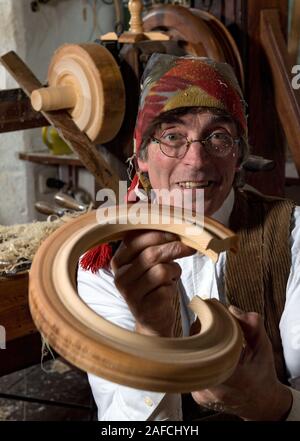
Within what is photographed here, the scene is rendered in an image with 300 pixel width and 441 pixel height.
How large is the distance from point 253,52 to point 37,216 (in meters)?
1.68

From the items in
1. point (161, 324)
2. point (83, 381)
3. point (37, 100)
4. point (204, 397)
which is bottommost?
point (83, 381)

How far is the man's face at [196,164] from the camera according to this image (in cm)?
118

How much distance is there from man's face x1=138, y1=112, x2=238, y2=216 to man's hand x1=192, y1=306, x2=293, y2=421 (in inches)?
13.5

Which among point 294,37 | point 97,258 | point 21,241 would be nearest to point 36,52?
point 294,37

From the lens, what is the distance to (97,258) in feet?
4.00

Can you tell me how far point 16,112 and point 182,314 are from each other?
40.1 inches

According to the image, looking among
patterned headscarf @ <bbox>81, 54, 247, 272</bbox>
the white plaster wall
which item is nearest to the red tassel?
patterned headscarf @ <bbox>81, 54, 247, 272</bbox>

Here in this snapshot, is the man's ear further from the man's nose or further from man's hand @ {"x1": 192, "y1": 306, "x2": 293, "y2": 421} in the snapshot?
man's hand @ {"x1": 192, "y1": 306, "x2": 293, "y2": 421}

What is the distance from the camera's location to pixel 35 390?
2.72 meters

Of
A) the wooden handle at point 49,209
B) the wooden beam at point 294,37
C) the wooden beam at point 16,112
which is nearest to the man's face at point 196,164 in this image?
the wooden handle at point 49,209

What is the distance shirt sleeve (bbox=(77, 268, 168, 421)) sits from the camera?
3.63 feet

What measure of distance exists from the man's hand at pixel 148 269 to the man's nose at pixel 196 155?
0.32 meters

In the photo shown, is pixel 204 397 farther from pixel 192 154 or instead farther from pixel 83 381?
pixel 83 381
